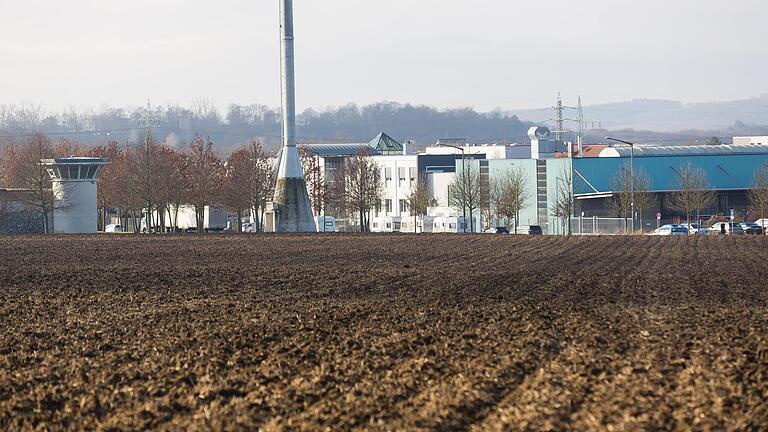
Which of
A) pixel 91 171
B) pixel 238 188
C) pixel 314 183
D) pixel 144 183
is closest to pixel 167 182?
pixel 144 183

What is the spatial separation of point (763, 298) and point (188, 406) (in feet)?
54.0

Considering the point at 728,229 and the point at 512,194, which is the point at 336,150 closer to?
the point at 512,194

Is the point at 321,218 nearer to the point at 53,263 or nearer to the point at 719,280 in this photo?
the point at 53,263

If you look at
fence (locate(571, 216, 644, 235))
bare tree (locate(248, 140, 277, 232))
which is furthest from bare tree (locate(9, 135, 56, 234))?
fence (locate(571, 216, 644, 235))

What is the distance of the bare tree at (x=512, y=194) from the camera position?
90688 millimetres

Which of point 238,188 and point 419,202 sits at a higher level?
point 238,188

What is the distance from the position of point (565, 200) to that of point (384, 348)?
7333 centimetres

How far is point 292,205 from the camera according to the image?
77.7 meters

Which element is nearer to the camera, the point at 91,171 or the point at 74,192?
the point at 74,192

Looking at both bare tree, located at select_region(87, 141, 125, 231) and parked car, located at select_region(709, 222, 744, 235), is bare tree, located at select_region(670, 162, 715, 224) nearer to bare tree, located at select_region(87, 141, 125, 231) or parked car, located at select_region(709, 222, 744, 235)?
parked car, located at select_region(709, 222, 744, 235)

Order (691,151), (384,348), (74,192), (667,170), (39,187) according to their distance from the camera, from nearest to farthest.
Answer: (384,348), (39,187), (74,192), (667,170), (691,151)

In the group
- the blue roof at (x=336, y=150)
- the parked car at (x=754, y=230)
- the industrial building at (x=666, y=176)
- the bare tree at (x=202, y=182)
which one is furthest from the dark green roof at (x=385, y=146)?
the parked car at (x=754, y=230)

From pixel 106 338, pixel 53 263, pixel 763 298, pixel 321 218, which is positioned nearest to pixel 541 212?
pixel 321 218

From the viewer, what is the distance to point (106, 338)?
19375 millimetres
